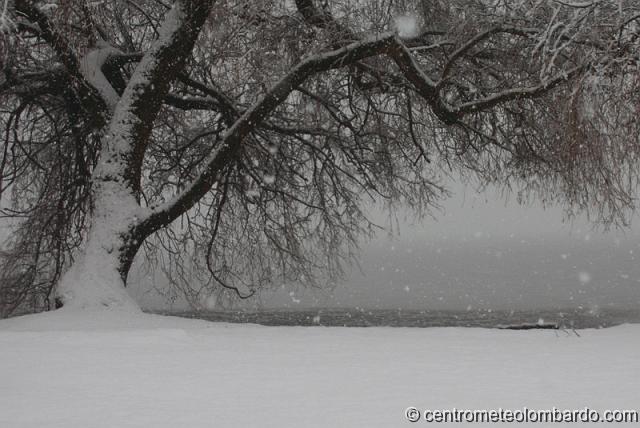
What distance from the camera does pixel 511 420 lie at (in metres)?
3.46

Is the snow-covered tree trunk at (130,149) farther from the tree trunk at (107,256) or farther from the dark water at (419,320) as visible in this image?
the dark water at (419,320)

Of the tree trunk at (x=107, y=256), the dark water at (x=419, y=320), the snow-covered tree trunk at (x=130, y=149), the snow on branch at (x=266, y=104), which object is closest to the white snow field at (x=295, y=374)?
the tree trunk at (x=107, y=256)

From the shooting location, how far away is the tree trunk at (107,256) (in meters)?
7.87

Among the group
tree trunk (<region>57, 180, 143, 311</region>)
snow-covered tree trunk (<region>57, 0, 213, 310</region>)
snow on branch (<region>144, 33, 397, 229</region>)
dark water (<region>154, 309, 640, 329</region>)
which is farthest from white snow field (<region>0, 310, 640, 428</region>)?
dark water (<region>154, 309, 640, 329</region>)

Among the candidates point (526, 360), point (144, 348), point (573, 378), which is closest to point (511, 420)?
point (573, 378)

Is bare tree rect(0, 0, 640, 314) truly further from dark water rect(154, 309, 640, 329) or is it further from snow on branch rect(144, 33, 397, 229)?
dark water rect(154, 309, 640, 329)

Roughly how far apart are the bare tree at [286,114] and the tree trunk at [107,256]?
0.02 meters

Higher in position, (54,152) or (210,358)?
(54,152)

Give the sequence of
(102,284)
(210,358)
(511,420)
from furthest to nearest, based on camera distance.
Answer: (102,284)
(210,358)
(511,420)

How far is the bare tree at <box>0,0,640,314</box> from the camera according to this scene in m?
7.92

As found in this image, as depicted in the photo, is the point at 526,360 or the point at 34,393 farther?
the point at 526,360

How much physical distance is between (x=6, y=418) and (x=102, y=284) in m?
4.60

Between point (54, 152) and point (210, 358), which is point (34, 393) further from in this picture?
point (54, 152)

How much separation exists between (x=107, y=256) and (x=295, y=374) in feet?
15.1
